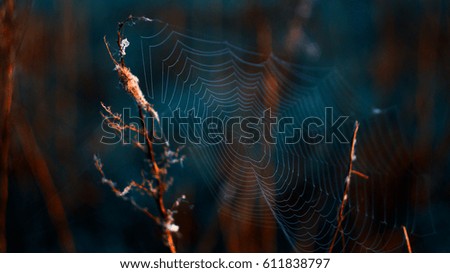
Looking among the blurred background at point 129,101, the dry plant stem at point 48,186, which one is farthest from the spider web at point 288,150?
the dry plant stem at point 48,186

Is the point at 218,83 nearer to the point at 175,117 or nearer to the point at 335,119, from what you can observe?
the point at 175,117

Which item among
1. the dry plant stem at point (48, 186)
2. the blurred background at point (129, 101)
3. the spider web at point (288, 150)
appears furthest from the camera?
the blurred background at point (129, 101)

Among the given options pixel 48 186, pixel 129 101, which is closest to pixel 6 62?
pixel 48 186

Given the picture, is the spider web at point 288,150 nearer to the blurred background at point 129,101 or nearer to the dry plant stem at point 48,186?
the blurred background at point 129,101

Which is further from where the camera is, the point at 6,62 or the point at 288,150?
the point at 288,150

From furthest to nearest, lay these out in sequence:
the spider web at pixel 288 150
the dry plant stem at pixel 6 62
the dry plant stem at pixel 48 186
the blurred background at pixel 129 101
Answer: the blurred background at pixel 129 101 → the spider web at pixel 288 150 → the dry plant stem at pixel 48 186 → the dry plant stem at pixel 6 62

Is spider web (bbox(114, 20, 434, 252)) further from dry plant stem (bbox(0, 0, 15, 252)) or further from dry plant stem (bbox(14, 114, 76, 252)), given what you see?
dry plant stem (bbox(0, 0, 15, 252))

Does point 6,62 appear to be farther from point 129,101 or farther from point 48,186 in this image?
point 129,101
